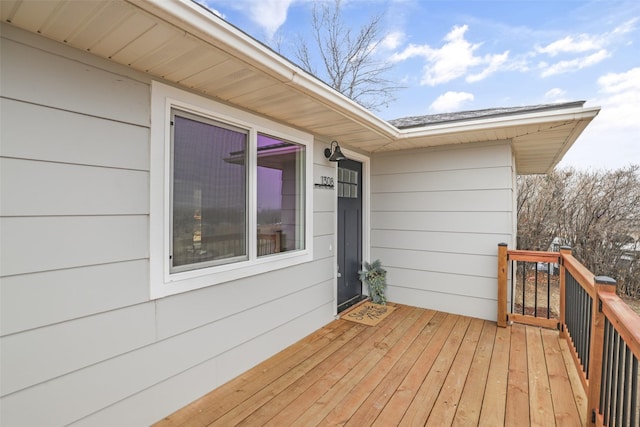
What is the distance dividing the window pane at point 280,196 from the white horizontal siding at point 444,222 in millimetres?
1714

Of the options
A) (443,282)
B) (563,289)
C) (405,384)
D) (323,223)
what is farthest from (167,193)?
(563,289)

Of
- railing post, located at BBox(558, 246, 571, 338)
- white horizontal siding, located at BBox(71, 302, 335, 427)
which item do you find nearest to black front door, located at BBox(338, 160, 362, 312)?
white horizontal siding, located at BBox(71, 302, 335, 427)

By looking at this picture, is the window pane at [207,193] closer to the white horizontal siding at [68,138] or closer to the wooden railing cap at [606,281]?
the white horizontal siding at [68,138]

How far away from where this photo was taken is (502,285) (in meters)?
3.52

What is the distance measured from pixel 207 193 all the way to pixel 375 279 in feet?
9.49

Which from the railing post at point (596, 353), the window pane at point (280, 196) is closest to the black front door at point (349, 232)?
the window pane at point (280, 196)

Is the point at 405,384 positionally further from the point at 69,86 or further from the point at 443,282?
the point at 69,86

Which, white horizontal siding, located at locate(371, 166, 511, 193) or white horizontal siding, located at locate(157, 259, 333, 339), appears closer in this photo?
white horizontal siding, located at locate(157, 259, 333, 339)

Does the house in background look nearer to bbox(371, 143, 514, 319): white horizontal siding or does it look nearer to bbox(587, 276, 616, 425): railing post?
bbox(371, 143, 514, 319): white horizontal siding

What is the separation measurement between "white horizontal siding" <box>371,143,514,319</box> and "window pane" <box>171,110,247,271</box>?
8.35ft

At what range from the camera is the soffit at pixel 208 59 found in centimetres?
129

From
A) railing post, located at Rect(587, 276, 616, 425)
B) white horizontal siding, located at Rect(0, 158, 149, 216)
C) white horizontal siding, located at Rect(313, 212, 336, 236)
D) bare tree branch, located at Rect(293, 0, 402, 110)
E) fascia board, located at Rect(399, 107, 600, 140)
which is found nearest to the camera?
white horizontal siding, located at Rect(0, 158, 149, 216)

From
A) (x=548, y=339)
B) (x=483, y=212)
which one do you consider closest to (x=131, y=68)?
(x=483, y=212)

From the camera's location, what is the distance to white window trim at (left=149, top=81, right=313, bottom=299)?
6.17ft
